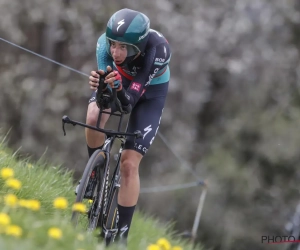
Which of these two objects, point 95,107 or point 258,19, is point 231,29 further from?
point 95,107

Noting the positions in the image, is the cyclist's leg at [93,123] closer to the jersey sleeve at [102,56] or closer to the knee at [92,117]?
the knee at [92,117]

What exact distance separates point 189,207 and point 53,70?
6.13m

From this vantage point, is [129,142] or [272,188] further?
[272,188]

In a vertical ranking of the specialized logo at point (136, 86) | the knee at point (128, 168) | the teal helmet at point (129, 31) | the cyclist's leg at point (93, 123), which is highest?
the teal helmet at point (129, 31)

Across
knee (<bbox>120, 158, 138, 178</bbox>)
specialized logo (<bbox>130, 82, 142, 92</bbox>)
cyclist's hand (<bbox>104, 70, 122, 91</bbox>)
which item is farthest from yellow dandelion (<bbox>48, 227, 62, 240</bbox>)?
specialized logo (<bbox>130, 82, 142, 92</bbox>)

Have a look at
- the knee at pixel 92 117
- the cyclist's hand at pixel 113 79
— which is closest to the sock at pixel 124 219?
the knee at pixel 92 117

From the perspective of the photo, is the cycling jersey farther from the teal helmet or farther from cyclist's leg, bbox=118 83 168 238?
the teal helmet

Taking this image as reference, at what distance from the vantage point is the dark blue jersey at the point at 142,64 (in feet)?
18.0

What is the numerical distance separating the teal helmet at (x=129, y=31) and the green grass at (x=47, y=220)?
49.5 inches

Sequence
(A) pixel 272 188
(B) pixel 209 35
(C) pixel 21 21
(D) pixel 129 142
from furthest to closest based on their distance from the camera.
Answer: (A) pixel 272 188 → (B) pixel 209 35 → (C) pixel 21 21 → (D) pixel 129 142

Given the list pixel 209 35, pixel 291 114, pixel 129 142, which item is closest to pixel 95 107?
pixel 129 142

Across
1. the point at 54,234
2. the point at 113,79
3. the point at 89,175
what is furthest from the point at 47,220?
the point at 113,79

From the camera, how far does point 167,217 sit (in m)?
22.9

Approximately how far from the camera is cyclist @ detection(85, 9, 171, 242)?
5.41 m
